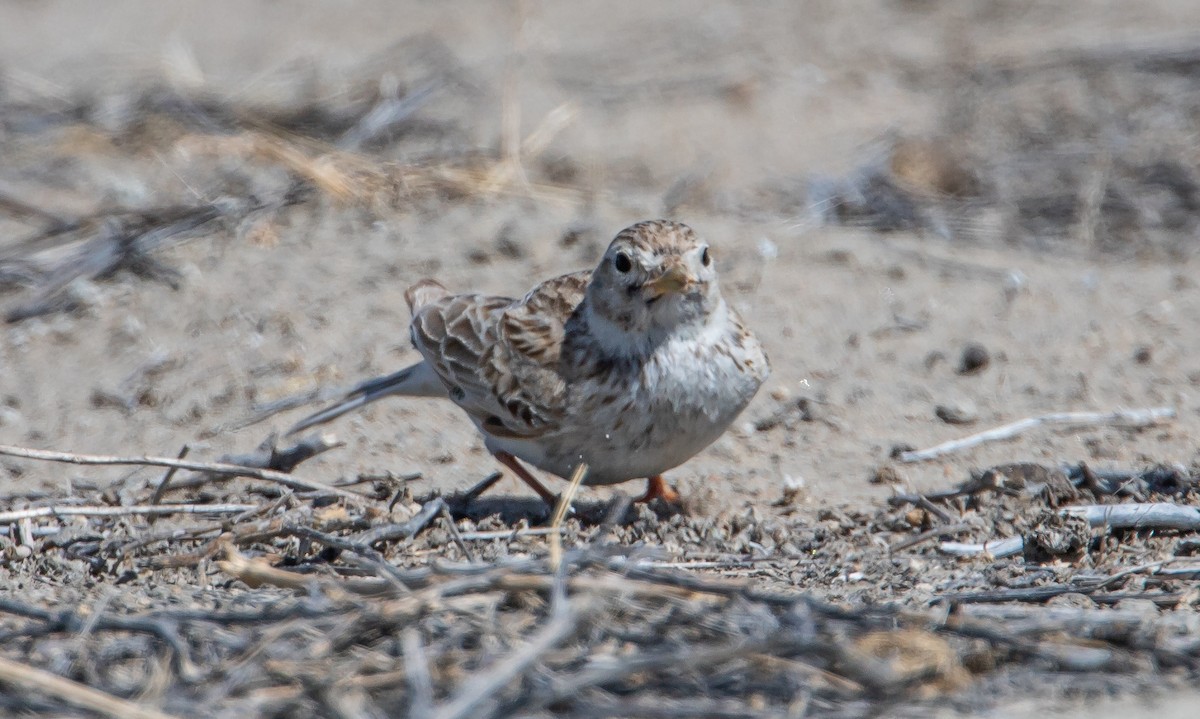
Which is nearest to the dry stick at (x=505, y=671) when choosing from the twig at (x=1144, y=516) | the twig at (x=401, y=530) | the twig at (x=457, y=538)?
the twig at (x=457, y=538)

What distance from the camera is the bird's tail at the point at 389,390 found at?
5.73 meters

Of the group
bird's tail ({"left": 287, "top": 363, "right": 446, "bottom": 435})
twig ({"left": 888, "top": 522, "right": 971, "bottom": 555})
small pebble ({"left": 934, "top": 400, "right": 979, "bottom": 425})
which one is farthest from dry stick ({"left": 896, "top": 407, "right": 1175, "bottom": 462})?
bird's tail ({"left": 287, "top": 363, "right": 446, "bottom": 435})

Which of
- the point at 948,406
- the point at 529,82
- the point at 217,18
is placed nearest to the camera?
the point at 948,406

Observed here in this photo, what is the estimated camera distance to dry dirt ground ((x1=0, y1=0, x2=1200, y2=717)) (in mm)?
3551

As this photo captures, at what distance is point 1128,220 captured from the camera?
8391mm

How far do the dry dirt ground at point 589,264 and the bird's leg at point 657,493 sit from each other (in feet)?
0.30

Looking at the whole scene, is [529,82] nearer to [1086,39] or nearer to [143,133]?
[143,133]

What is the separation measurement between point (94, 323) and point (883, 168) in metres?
4.42

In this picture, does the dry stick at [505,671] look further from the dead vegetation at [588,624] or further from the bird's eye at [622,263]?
the bird's eye at [622,263]

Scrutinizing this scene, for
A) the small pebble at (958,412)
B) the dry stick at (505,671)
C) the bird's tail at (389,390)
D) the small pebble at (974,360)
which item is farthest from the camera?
the small pebble at (974,360)

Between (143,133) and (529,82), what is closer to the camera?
(143,133)

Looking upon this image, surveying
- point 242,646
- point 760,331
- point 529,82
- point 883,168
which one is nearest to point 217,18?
point 529,82

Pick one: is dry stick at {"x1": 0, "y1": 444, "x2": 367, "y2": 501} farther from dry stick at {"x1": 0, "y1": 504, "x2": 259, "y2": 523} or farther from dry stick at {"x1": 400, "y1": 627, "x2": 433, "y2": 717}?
dry stick at {"x1": 400, "y1": 627, "x2": 433, "y2": 717}

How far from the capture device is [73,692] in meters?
3.28
